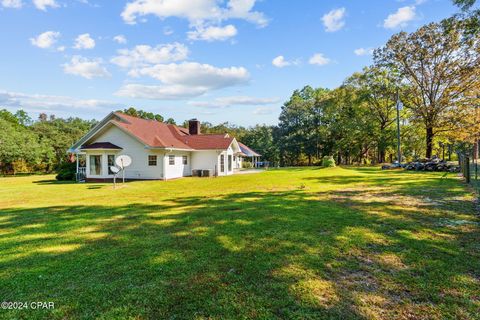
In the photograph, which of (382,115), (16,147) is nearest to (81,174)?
(16,147)

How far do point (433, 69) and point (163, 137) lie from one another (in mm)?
24332

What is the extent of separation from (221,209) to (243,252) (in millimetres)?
3477

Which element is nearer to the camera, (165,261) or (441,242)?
(165,261)

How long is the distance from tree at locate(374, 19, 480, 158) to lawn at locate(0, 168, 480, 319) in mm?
21576

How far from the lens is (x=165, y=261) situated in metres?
3.74

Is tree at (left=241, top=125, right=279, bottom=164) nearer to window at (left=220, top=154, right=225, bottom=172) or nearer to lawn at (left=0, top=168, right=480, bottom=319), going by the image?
window at (left=220, top=154, right=225, bottom=172)

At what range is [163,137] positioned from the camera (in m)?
20.8

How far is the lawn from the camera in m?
2.61

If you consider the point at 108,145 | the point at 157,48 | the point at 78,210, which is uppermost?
the point at 157,48

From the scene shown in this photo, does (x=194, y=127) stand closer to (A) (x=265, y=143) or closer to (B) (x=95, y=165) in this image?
(B) (x=95, y=165)

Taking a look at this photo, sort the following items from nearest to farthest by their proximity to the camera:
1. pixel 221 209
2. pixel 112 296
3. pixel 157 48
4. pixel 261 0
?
pixel 112 296 → pixel 221 209 → pixel 261 0 → pixel 157 48

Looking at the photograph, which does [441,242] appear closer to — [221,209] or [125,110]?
[221,209]

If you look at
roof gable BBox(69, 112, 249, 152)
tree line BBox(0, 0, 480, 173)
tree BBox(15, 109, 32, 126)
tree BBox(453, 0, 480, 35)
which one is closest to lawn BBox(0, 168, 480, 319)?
tree BBox(453, 0, 480, 35)

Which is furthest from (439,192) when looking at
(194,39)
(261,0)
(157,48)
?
(157,48)
